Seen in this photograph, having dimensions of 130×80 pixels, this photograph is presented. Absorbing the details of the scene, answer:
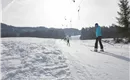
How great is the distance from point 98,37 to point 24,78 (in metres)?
4.75


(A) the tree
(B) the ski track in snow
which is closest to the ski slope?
(B) the ski track in snow

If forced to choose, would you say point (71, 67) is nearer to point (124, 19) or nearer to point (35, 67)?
point (35, 67)

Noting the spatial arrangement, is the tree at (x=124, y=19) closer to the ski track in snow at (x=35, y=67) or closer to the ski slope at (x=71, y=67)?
the ski slope at (x=71, y=67)

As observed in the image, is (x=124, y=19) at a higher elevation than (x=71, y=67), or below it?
higher

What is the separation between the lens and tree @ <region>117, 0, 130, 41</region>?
26.4 meters

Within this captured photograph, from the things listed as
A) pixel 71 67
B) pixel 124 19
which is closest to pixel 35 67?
pixel 71 67

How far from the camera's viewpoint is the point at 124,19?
1048 inches

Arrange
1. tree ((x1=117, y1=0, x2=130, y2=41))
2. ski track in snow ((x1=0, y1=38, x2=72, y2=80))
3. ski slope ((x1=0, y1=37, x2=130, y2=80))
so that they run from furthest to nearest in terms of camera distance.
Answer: tree ((x1=117, y1=0, x2=130, y2=41)) < ski track in snow ((x1=0, y1=38, x2=72, y2=80)) < ski slope ((x1=0, y1=37, x2=130, y2=80))

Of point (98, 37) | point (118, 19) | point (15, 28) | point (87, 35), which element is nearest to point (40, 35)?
point (87, 35)

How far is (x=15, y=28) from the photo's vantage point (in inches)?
7456

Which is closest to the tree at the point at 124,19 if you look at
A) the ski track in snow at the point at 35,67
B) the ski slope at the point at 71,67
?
the ski slope at the point at 71,67

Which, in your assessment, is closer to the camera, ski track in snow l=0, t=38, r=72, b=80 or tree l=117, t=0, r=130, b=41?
ski track in snow l=0, t=38, r=72, b=80

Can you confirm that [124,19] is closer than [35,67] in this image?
No

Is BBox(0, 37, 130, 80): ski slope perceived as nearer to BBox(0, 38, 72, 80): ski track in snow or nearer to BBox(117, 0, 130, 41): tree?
BBox(0, 38, 72, 80): ski track in snow
